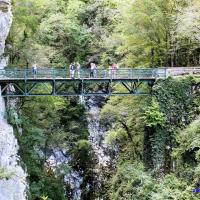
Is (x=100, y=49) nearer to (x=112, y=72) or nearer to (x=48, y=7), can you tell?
(x=48, y=7)

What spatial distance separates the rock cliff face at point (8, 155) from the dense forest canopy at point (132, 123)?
1.28m

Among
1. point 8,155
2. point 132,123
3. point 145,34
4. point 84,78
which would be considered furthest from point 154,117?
point 8,155

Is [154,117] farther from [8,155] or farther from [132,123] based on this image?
[8,155]

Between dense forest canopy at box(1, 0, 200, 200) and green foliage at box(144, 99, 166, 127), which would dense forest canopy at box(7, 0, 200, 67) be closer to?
dense forest canopy at box(1, 0, 200, 200)

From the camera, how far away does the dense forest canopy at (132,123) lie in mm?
30312

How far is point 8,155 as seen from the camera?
1143 inches

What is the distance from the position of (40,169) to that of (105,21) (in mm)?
23911

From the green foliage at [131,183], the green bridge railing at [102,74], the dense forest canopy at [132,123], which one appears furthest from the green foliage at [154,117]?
the green foliage at [131,183]

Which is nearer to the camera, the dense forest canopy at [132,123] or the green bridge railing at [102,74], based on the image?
the dense forest canopy at [132,123]

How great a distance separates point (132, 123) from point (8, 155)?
10348 mm

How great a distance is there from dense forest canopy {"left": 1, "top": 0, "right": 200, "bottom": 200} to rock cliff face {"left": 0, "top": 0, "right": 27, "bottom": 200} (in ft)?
4.21

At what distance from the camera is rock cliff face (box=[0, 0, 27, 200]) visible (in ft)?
91.5

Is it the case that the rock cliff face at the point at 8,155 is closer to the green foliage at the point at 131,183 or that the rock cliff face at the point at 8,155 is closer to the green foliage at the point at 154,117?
the green foliage at the point at 131,183

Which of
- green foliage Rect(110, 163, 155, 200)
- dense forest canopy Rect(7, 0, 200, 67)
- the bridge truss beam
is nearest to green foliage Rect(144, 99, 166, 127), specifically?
the bridge truss beam
